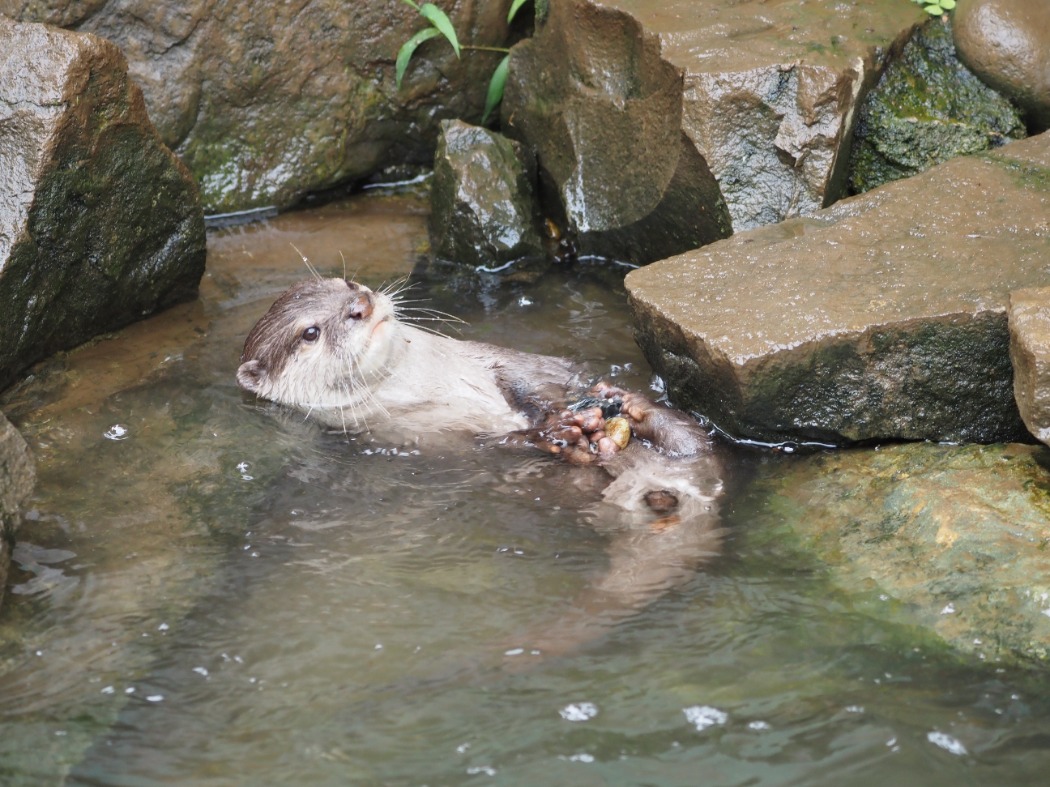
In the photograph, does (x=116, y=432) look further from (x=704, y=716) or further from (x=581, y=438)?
(x=704, y=716)

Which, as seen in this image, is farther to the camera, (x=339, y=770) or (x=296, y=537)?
(x=296, y=537)

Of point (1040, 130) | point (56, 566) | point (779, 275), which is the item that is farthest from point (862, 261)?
point (56, 566)

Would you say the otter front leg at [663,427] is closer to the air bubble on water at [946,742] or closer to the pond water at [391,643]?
the pond water at [391,643]

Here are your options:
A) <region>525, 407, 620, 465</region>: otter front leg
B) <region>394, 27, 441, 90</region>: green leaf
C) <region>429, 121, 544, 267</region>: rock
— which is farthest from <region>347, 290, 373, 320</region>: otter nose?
<region>394, 27, 441, 90</region>: green leaf

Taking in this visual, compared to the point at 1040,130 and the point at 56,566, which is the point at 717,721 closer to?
the point at 56,566

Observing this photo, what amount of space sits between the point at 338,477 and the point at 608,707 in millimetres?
1409

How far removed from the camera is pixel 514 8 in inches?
206

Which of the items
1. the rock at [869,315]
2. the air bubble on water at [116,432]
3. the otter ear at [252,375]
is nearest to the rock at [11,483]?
the air bubble on water at [116,432]

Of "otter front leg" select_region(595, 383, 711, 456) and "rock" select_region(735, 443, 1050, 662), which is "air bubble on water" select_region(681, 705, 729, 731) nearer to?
"rock" select_region(735, 443, 1050, 662)

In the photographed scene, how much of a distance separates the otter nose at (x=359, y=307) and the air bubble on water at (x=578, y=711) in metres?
1.63

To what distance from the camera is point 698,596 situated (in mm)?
2705

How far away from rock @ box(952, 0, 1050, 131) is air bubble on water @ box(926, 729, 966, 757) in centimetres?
290

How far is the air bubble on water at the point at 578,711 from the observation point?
231 centimetres

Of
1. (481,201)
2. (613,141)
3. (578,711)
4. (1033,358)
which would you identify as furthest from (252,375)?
(1033,358)
